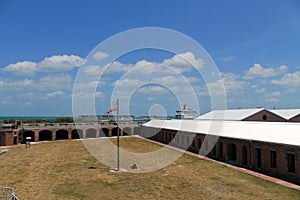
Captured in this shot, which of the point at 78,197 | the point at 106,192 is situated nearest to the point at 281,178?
the point at 106,192

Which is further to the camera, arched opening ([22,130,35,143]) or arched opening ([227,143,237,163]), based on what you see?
arched opening ([22,130,35,143])

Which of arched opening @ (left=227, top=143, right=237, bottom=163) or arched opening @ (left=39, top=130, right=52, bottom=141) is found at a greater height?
arched opening @ (left=227, top=143, right=237, bottom=163)

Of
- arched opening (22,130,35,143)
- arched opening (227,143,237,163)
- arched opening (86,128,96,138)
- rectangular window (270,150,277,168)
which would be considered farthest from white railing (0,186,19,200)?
arched opening (86,128,96,138)

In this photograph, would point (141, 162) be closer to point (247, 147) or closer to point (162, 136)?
point (247, 147)

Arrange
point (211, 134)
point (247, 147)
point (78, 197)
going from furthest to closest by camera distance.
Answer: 1. point (211, 134)
2. point (247, 147)
3. point (78, 197)

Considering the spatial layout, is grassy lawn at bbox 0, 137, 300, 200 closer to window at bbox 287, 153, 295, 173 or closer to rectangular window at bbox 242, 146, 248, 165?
rectangular window at bbox 242, 146, 248, 165

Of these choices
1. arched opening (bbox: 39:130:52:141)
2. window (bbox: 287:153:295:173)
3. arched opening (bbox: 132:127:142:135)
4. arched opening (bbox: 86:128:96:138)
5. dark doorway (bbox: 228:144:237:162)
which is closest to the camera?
window (bbox: 287:153:295:173)

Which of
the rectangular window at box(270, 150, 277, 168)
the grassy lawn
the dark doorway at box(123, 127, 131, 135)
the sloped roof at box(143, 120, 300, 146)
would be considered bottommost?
the grassy lawn

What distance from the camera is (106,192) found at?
17172 millimetres

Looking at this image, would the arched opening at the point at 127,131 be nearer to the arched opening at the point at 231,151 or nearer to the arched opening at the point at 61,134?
the arched opening at the point at 61,134

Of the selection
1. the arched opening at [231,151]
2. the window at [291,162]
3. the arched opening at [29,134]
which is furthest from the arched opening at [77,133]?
the window at [291,162]

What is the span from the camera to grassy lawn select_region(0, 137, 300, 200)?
16.4 meters

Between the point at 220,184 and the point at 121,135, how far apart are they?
4317 cm

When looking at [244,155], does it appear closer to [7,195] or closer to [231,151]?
[231,151]
